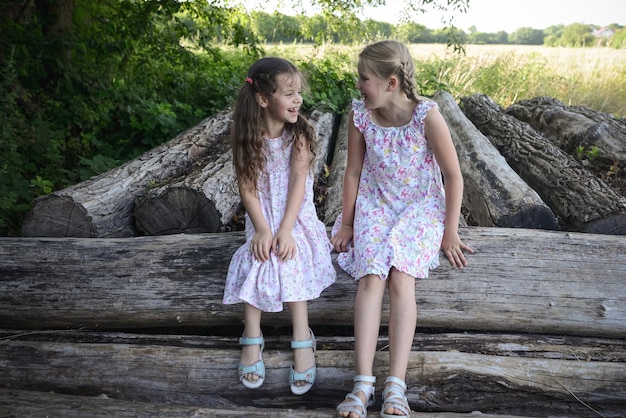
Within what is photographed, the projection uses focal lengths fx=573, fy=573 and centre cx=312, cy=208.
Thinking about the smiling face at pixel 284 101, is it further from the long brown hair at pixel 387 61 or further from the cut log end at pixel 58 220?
the cut log end at pixel 58 220

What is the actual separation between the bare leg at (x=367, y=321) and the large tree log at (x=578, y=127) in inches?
145

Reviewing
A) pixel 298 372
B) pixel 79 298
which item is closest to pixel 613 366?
pixel 298 372

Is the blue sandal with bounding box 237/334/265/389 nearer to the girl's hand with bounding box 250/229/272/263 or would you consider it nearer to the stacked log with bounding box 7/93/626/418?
the stacked log with bounding box 7/93/626/418

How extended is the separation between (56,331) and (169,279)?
0.69 metres

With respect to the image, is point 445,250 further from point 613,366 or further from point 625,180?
point 625,180

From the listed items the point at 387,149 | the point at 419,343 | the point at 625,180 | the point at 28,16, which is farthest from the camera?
the point at 28,16

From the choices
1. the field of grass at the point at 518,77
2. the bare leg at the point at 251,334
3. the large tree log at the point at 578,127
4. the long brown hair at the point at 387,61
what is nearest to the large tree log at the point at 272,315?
the bare leg at the point at 251,334

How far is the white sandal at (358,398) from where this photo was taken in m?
2.42

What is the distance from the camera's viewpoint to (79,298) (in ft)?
10.5

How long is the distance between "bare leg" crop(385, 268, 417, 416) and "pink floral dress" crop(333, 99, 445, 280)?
12 centimetres

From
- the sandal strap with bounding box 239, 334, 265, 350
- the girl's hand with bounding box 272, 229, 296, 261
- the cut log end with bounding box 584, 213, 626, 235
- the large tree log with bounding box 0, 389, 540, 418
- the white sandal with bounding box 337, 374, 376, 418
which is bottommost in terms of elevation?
the large tree log with bounding box 0, 389, 540, 418

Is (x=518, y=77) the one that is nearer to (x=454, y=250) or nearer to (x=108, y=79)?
(x=108, y=79)

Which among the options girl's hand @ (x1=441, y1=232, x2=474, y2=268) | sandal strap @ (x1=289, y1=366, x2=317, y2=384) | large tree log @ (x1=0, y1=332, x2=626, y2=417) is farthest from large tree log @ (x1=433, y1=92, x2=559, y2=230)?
sandal strap @ (x1=289, y1=366, x2=317, y2=384)

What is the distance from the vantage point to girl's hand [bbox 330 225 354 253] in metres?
3.13
